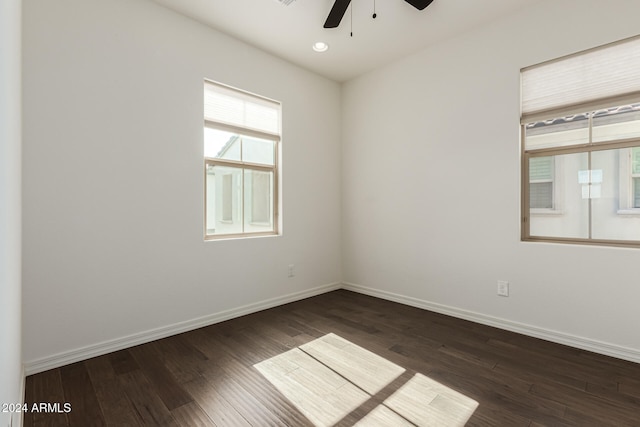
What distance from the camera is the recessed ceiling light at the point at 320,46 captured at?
3.44 m

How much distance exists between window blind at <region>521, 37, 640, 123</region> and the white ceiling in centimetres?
67

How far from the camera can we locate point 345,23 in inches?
122

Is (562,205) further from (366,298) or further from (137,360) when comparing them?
(137,360)

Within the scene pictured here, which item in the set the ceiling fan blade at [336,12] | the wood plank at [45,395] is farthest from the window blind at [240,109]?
the wood plank at [45,395]

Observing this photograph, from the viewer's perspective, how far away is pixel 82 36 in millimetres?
2412

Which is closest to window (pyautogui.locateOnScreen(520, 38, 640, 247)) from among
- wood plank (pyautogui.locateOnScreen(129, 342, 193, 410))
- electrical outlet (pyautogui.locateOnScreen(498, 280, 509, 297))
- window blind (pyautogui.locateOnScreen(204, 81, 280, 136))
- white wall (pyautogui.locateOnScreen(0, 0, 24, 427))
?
electrical outlet (pyautogui.locateOnScreen(498, 280, 509, 297))

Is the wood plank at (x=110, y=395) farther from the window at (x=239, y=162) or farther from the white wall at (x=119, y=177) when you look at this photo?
the window at (x=239, y=162)

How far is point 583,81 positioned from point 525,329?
2.23 m

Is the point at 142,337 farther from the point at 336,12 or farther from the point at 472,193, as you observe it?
the point at 472,193

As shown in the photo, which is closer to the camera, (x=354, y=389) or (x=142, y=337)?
(x=354, y=389)

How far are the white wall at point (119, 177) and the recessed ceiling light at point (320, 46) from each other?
2.03 feet

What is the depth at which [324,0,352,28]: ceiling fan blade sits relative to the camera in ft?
8.39

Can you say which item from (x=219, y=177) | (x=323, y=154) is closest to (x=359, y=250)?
(x=323, y=154)

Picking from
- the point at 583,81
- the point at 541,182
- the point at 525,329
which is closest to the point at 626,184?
the point at 541,182
